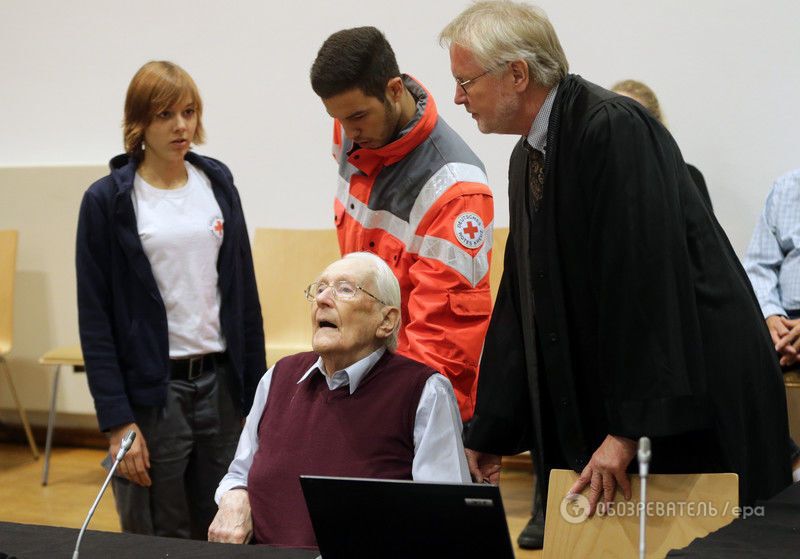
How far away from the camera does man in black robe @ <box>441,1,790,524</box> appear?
1781mm

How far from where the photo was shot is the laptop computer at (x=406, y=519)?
4.72 ft

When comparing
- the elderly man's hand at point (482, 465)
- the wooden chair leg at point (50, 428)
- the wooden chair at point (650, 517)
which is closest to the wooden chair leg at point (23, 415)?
the wooden chair leg at point (50, 428)

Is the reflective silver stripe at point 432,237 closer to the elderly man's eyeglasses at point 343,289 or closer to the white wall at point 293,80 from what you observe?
the elderly man's eyeglasses at point 343,289

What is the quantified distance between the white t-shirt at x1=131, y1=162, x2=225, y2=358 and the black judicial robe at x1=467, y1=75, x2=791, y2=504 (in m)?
1.10

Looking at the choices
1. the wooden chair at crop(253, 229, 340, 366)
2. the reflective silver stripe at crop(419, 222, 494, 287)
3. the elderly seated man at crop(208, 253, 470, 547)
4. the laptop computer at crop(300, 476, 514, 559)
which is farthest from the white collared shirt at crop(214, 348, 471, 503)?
the wooden chair at crop(253, 229, 340, 366)

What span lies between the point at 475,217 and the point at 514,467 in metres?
2.53

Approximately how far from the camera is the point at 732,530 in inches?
62.6

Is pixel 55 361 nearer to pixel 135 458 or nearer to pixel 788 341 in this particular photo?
pixel 135 458

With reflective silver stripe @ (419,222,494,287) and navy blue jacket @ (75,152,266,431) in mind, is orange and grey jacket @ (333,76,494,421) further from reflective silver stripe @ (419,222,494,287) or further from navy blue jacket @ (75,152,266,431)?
navy blue jacket @ (75,152,266,431)

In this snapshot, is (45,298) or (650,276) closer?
(650,276)

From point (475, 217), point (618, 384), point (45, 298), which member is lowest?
point (45, 298)

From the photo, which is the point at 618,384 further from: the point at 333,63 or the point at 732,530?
the point at 333,63

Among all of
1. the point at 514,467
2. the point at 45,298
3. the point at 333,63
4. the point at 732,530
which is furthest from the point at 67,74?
the point at 732,530

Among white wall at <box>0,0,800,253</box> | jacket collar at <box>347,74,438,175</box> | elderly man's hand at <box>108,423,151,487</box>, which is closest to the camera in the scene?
jacket collar at <box>347,74,438,175</box>
